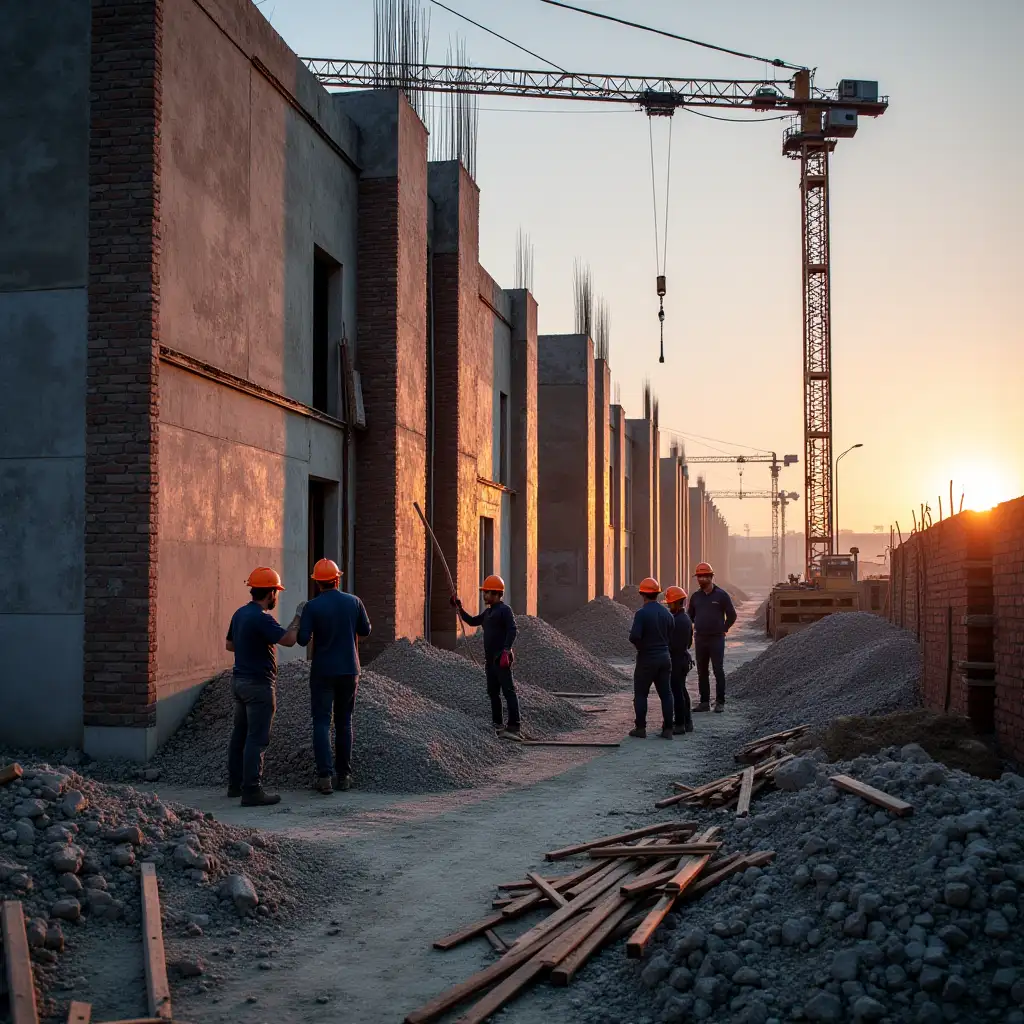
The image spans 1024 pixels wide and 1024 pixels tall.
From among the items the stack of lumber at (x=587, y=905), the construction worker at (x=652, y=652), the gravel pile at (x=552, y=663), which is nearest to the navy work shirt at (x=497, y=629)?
the construction worker at (x=652, y=652)

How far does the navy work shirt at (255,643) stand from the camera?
852 centimetres

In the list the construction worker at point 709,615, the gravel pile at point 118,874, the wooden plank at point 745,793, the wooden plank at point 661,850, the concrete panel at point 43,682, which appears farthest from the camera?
Answer: the construction worker at point 709,615

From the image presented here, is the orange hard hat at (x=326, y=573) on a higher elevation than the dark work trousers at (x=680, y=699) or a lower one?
higher

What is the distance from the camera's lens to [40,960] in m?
4.87

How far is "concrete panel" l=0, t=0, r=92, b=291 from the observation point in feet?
31.6

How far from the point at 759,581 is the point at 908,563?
549ft

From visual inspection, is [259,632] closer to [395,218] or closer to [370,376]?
[370,376]

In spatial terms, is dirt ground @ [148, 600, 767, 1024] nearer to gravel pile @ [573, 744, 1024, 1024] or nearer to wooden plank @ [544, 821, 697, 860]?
wooden plank @ [544, 821, 697, 860]

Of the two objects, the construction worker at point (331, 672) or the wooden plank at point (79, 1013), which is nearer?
the wooden plank at point (79, 1013)

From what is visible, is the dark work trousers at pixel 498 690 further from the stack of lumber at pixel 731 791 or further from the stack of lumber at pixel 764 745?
the stack of lumber at pixel 731 791

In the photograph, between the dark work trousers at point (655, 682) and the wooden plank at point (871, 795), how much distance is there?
230 inches

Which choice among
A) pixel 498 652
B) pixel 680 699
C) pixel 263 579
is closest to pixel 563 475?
pixel 680 699

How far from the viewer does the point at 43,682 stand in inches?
373

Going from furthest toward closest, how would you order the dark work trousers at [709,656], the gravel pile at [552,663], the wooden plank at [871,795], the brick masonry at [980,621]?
1. the gravel pile at [552,663]
2. the dark work trousers at [709,656]
3. the brick masonry at [980,621]
4. the wooden plank at [871,795]
